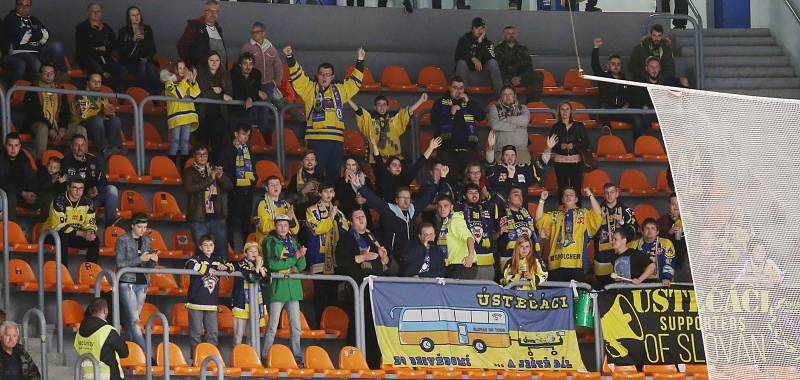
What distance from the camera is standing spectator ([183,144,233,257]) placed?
50.0ft

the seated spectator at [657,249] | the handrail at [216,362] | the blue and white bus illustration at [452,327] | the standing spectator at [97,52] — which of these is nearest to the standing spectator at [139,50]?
the standing spectator at [97,52]

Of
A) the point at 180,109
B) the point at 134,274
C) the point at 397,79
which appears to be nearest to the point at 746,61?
the point at 397,79

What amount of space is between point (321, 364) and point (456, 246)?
1.90 m

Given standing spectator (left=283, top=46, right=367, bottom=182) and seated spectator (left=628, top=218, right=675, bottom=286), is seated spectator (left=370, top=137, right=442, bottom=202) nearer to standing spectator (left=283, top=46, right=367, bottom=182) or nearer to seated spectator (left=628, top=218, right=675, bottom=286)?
standing spectator (left=283, top=46, right=367, bottom=182)

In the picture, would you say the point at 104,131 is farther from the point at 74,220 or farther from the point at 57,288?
the point at 57,288

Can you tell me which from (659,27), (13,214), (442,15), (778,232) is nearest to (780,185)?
(778,232)

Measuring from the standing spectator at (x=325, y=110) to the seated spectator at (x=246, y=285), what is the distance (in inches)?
100

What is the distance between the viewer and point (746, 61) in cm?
2070

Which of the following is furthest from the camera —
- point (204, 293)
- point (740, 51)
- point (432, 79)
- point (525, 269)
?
point (740, 51)

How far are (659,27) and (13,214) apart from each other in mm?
8255

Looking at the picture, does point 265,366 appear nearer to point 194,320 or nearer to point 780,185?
point 194,320

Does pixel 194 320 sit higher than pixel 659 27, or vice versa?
pixel 659 27

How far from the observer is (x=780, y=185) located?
7.11 m

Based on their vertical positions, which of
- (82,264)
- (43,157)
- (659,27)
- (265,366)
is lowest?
(265,366)
